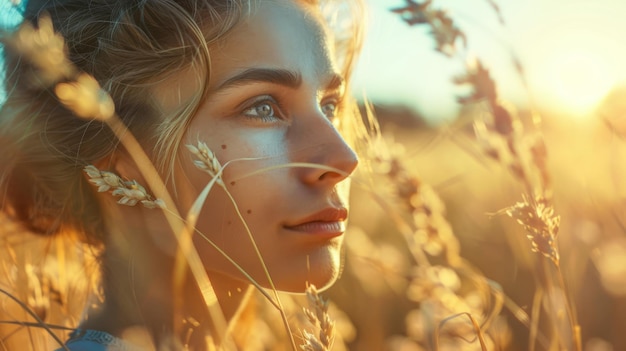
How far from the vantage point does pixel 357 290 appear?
2.71 meters

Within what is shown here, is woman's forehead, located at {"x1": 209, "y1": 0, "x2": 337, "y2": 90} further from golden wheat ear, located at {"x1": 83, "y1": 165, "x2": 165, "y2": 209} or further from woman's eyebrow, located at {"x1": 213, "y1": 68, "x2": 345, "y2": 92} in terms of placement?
golden wheat ear, located at {"x1": 83, "y1": 165, "x2": 165, "y2": 209}

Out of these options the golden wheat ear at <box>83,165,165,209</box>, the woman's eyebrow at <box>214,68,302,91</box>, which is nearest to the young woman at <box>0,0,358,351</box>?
the woman's eyebrow at <box>214,68,302,91</box>

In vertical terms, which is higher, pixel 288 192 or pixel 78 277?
pixel 288 192

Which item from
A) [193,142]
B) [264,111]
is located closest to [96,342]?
[193,142]

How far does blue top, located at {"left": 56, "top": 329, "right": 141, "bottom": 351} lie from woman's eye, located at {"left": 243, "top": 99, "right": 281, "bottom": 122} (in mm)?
627

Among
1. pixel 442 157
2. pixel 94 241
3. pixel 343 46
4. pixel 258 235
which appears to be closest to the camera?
pixel 258 235

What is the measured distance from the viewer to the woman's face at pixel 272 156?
154 centimetres

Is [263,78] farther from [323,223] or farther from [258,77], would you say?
[323,223]

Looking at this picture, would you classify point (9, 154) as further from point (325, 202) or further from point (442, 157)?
point (442, 157)

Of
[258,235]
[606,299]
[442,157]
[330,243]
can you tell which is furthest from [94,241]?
[442,157]

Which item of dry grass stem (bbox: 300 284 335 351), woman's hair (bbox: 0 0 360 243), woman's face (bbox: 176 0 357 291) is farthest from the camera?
woman's hair (bbox: 0 0 360 243)

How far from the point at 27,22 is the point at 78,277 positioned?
2.72 ft

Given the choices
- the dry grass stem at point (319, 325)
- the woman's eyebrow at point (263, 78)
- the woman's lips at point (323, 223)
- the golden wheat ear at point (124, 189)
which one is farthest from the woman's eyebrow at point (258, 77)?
the dry grass stem at point (319, 325)

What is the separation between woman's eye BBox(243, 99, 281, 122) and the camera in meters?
1.65
